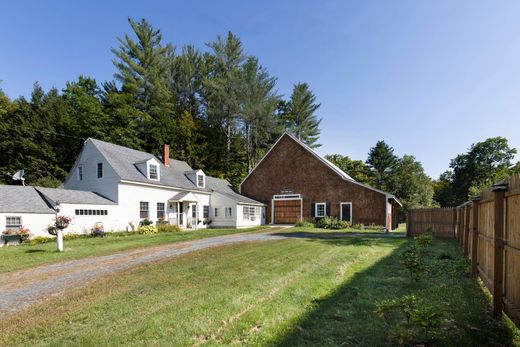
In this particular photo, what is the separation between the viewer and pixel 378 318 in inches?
185

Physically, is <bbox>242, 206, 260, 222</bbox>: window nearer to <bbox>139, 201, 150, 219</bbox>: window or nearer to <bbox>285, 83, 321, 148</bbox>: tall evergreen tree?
<bbox>139, 201, 150, 219</bbox>: window

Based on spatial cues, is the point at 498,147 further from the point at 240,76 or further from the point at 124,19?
the point at 124,19

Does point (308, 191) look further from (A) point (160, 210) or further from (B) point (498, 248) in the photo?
(B) point (498, 248)

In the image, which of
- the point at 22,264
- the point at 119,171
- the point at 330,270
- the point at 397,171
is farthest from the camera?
the point at 397,171

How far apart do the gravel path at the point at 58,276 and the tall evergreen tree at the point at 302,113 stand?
1610 inches

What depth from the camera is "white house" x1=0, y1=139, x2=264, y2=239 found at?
749 inches

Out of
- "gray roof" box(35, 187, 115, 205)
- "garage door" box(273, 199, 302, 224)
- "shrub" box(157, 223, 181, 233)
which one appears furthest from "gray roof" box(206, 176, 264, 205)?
"gray roof" box(35, 187, 115, 205)

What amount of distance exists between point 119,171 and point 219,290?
18.6 meters

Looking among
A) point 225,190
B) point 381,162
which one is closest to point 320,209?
point 225,190

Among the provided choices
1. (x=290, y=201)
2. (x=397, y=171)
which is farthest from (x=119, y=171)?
(x=397, y=171)

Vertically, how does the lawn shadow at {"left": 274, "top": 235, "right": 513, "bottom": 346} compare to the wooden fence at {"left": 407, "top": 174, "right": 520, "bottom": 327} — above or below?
below

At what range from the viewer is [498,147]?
52125 millimetres

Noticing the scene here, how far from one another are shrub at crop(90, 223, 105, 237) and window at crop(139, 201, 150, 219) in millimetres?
3332

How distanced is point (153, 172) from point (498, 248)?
24128 millimetres
